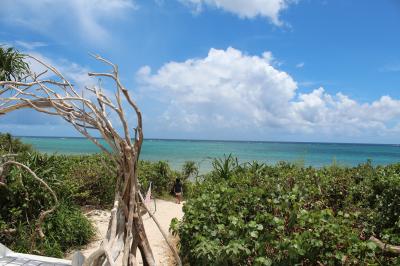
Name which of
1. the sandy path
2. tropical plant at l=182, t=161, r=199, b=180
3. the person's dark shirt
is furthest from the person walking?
tropical plant at l=182, t=161, r=199, b=180

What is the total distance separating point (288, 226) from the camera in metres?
3.32

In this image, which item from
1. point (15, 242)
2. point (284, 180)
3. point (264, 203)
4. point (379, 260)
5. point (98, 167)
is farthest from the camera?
point (98, 167)

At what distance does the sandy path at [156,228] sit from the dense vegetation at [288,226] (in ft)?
2.76

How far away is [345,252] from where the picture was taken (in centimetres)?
288

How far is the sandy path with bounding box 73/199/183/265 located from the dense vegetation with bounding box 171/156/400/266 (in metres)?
0.84

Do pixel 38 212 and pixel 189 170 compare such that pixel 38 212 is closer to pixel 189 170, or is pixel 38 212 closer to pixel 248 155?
pixel 189 170

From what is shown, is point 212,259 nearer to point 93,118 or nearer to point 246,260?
point 246,260

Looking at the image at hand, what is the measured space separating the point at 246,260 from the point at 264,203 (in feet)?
3.26

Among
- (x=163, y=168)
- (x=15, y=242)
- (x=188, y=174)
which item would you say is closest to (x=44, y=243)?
(x=15, y=242)

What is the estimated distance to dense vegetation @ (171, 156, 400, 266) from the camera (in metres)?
2.84

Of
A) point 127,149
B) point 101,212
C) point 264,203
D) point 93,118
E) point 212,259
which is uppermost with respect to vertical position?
point 93,118

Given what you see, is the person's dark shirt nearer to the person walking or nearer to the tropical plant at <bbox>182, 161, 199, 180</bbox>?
the person walking

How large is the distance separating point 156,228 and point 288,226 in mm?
5398

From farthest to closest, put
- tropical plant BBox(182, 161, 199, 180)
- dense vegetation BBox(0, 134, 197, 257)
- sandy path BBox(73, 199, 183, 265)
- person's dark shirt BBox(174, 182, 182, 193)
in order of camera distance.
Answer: tropical plant BBox(182, 161, 199, 180) → person's dark shirt BBox(174, 182, 182, 193) → sandy path BBox(73, 199, 183, 265) → dense vegetation BBox(0, 134, 197, 257)
